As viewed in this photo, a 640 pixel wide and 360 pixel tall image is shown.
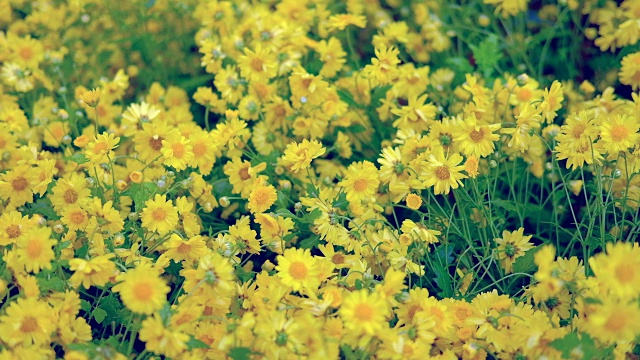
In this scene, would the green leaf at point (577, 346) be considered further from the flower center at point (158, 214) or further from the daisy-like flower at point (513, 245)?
the flower center at point (158, 214)

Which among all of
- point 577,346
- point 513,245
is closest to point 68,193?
point 513,245

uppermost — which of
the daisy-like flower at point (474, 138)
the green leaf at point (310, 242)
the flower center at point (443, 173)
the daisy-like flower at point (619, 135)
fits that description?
the daisy-like flower at point (619, 135)

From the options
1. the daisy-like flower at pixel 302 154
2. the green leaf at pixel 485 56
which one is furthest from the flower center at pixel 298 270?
the green leaf at pixel 485 56

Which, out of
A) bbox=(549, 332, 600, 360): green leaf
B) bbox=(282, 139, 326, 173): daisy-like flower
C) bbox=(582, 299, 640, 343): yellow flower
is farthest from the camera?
bbox=(282, 139, 326, 173): daisy-like flower

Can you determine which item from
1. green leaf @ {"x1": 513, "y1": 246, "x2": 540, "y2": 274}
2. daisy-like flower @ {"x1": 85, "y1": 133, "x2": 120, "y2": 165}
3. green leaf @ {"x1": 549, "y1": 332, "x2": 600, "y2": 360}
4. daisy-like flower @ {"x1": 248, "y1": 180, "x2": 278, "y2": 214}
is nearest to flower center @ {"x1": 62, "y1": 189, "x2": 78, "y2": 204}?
daisy-like flower @ {"x1": 85, "y1": 133, "x2": 120, "y2": 165}

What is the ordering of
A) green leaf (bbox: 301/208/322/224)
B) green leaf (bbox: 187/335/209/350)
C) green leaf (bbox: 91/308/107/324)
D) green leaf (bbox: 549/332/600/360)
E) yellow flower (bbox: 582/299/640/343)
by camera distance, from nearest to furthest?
yellow flower (bbox: 582/299/640/343)
green leaf (bbox: 549/332/600/360)
green leaf (bbox: 187/335/209/350)
green leaf (bbox: 91/308/107/324)
green leaf (bbox: 301/208/322/224)

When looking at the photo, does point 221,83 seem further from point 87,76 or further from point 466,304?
point 466,304

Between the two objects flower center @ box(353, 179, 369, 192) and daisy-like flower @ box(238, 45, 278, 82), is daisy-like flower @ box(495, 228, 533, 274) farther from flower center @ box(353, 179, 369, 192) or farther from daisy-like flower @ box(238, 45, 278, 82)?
daisy-like flower @ box(238, 45, 278, 82)
